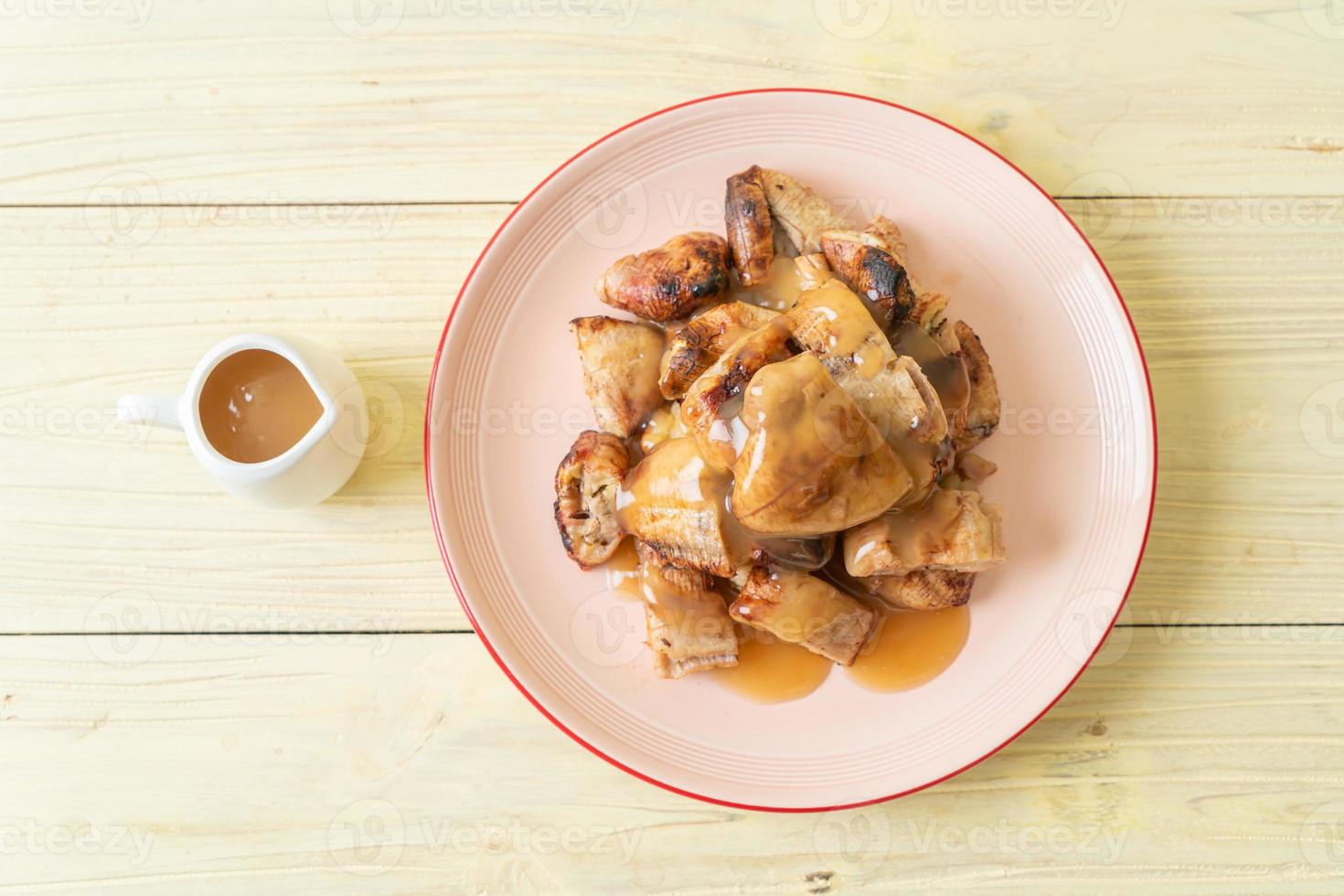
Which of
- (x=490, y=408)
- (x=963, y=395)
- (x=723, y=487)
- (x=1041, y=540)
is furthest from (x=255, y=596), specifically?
(x=1041, y=540)

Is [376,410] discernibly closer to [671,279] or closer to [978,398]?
[671,279]

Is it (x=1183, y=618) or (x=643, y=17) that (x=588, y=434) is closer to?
(x=643, y=17)

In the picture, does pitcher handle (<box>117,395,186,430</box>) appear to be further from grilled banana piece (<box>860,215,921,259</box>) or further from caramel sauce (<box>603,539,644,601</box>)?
grilled banana piece (<box>860,215,921,259</box>)

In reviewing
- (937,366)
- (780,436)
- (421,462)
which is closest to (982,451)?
(937,366)

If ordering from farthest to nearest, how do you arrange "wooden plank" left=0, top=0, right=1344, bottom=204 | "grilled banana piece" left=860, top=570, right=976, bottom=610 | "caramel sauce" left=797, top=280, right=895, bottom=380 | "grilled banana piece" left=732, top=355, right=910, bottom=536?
"wooden plank" left=0, top=0, right=1344, bottom=204 < "grilled banana piece" left=860, top=570, right=976, bottom=610 < "caramel sauce" left=797, top=280, right=895, bottom=380 < "grilled banana piece" left=732, top=355, right=910, bottom=536

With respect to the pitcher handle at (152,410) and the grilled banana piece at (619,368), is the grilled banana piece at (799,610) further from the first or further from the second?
the pitcher handle at (152,410)

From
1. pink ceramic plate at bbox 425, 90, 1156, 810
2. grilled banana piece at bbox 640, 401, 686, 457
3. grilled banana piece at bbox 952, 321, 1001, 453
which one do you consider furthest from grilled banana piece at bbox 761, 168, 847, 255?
grilled banana piece at bbox 640, 401, 686, 457
